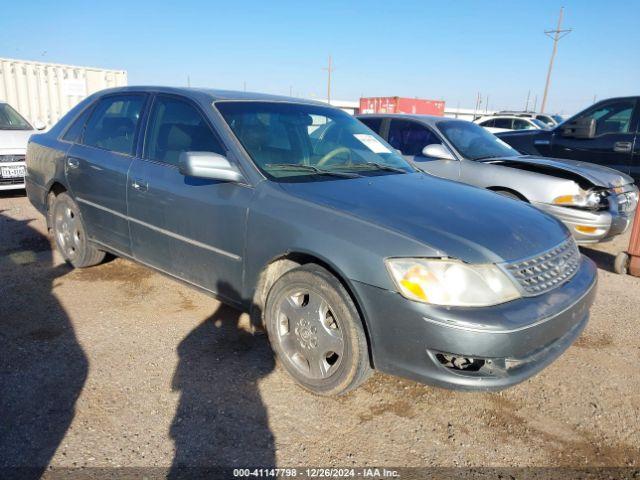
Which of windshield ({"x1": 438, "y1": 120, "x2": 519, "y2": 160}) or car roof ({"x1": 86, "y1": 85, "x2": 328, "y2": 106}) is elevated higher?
car roof ({"x1": 86, "y1": 85, "x2": 328, "y2": 106})

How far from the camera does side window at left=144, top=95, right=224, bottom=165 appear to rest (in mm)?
3199

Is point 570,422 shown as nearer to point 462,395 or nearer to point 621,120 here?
point 462,395

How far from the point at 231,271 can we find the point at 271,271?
0.30m

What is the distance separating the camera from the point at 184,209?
3.14 meters

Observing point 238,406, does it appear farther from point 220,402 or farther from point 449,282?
point 449,282

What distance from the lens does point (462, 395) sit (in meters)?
2.72

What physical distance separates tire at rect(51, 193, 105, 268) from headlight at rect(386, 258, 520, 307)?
10.1ft

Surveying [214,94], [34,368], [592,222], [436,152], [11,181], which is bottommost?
[34,368]

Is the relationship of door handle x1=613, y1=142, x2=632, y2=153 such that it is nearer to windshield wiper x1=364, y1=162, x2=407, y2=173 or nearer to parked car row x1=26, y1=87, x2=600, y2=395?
parked car row x1=26, y1=87, x2=600, y2=395

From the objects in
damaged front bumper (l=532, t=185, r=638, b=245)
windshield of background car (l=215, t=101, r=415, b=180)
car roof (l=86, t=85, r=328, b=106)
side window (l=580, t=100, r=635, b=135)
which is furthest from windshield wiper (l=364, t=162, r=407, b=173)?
side window (l=580, t=100, r=635, b=135)

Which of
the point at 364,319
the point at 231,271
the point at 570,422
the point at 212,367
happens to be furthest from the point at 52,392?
the point at 570,422

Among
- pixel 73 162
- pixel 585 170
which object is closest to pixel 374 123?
pixel 585 170

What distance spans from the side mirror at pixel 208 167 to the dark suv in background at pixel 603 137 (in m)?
6.18

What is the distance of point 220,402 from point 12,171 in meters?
6.78
